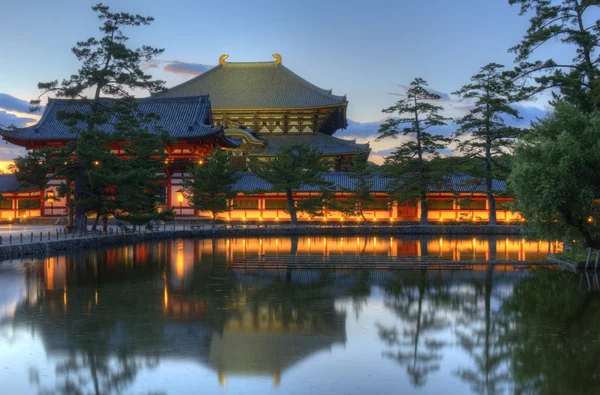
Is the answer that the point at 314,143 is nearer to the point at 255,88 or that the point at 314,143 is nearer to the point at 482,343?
the point at 255,88

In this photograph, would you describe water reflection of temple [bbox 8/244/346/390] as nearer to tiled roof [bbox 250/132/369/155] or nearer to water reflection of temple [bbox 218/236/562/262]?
water reflection of temple [bbox 218/236/562/262]

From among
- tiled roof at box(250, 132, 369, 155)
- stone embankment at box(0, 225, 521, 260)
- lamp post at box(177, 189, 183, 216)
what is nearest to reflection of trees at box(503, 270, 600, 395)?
stone embankment at box(0, 225, 521, 260)

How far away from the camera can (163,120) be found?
184ft

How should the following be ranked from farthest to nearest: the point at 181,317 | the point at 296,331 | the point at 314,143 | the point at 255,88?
the point at 255,88 < the point at 314,143 < the point at 181,317 < the point at 296,331

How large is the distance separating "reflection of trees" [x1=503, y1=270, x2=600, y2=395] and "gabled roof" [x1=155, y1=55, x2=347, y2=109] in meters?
47.4

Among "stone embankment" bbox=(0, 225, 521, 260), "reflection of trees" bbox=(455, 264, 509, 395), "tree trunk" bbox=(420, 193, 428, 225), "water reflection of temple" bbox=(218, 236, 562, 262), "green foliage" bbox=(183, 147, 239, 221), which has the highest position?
"green foliage" bbox=(183, 147, 239, 221)

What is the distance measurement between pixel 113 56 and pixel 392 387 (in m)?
32.3

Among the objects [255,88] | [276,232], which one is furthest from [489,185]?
[255,88]

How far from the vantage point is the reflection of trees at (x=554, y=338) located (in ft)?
37.1

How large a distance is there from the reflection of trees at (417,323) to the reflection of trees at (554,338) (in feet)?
5.57

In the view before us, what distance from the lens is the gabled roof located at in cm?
6775

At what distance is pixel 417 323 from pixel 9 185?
46.4m

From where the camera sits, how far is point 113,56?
38.2 meters

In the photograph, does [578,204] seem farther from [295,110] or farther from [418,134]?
[295,110]
